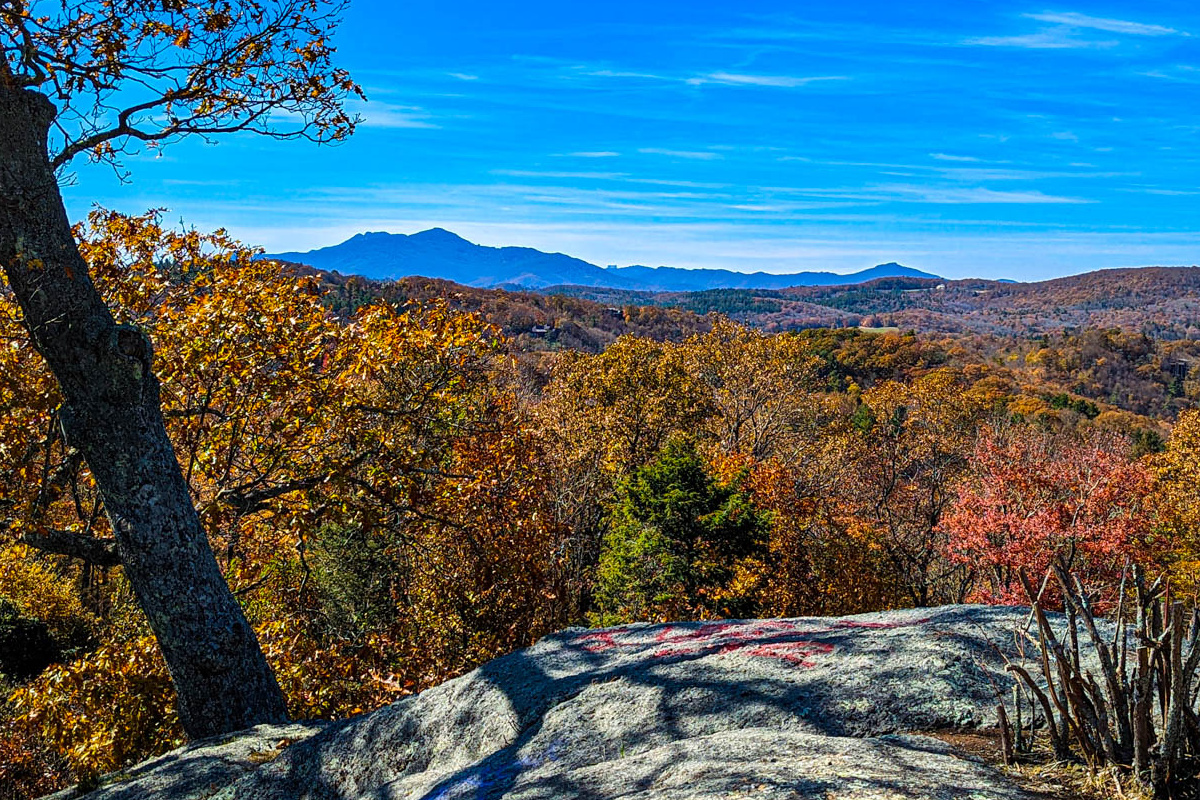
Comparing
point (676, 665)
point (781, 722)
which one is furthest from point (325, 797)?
point (781, 722)

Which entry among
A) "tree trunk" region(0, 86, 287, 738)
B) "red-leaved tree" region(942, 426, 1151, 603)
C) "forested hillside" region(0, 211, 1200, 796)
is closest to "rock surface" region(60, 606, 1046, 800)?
"tree trunk" region(0, 86, 287, 738)

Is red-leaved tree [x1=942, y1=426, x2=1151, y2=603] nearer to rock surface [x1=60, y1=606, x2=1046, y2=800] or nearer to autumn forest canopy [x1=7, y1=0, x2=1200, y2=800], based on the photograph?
autumn forest canopy [x1=7, y1=0, x2=1200, y2=800]

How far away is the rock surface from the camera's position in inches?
130

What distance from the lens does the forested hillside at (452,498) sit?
28.0 feet

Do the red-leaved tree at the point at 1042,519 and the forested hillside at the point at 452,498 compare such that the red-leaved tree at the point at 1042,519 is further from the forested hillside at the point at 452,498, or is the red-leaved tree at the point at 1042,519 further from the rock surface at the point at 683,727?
the rock surface at the point at 683,727

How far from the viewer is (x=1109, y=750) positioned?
2.76 meters

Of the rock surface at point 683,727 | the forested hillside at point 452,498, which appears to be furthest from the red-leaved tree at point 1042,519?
the rock surface at point 683,727

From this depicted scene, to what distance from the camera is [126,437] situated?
243 inches

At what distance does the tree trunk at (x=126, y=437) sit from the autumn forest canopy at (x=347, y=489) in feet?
0.07

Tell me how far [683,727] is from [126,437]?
516 cm

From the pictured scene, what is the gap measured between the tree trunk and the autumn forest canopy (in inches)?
0.9

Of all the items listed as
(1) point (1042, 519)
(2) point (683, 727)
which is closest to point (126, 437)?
(2) point (683, 727)

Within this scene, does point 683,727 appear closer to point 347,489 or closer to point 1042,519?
point 347,489

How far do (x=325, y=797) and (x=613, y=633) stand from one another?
2.78 m
